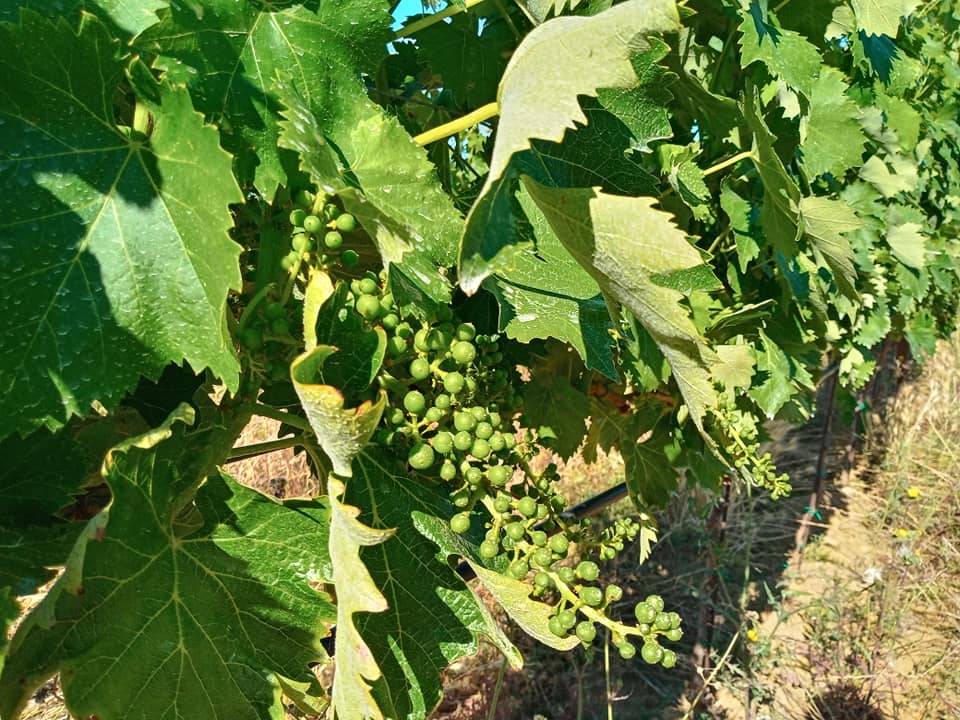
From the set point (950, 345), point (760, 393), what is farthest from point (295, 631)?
point (950, 345)

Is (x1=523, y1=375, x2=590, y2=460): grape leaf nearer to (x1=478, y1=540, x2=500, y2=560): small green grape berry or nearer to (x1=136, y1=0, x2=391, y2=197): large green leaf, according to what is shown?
(x1=478, y1=540, x2=500, y2=560): small green grape berry

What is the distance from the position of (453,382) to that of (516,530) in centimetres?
19

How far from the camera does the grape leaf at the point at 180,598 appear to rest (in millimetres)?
754

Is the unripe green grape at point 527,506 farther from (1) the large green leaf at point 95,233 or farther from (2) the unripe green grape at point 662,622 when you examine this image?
(1) the large green leaf at point 95,233

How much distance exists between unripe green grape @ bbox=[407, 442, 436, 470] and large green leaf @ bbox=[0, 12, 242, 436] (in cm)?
21

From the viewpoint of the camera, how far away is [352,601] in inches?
29.2

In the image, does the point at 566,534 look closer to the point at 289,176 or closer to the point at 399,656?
the point at 399,656

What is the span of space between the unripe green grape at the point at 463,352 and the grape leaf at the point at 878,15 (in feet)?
4.04

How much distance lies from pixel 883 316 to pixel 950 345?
3.24m

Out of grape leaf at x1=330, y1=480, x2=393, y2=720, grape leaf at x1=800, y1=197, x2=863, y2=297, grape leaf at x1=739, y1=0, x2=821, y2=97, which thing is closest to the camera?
grape leaf at x1=330, y1=480, x2=393, y2=720

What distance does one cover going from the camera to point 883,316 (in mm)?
2939

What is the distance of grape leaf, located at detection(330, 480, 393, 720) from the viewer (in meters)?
0.73

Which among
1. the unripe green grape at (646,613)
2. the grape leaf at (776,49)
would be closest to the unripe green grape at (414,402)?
the unripe green grape at (646,613)

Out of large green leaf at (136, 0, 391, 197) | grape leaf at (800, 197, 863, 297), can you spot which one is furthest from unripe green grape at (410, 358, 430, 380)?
grape leaf at (800, 197, 863, 297)
